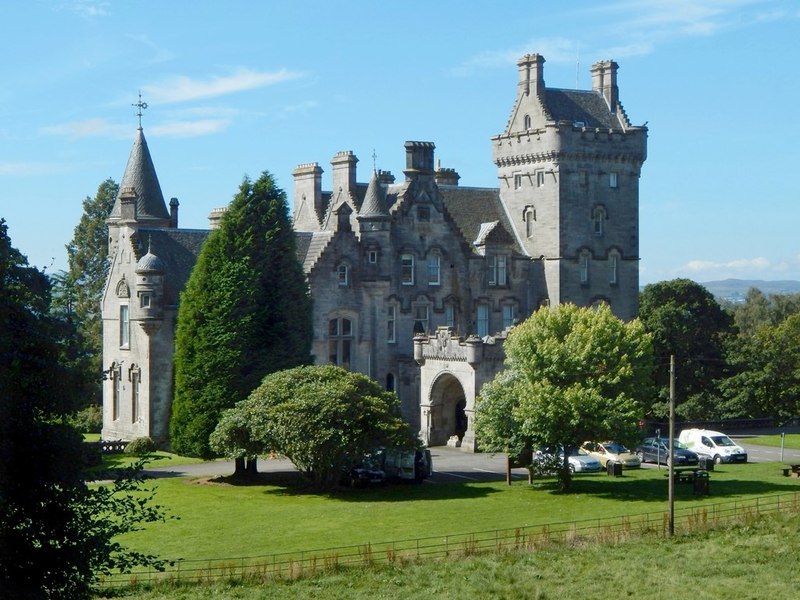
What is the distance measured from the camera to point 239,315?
60.5m

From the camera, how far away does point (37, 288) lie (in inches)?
1401

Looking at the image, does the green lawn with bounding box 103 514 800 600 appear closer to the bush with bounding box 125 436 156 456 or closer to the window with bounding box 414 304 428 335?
the bush with bounding box 125 436 156 456

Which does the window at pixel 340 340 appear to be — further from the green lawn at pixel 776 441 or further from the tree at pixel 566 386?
the green lawn at pixel 776 441

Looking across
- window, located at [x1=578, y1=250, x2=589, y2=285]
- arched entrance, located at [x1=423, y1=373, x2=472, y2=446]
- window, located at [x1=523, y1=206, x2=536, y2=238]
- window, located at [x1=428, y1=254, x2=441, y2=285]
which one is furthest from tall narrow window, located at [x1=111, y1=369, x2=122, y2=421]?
window, located at [x1=578, y1=250, x2=589, y2=285]

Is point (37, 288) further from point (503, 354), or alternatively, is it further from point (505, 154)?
point (505, 154)

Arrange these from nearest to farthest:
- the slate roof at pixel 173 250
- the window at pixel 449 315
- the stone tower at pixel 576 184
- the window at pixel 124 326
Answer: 1. the slate roof at pixel 173 250
2. the window at pixel 124 326
3. the window at pixel 449 315
4. the stone tower at pixel 576 184

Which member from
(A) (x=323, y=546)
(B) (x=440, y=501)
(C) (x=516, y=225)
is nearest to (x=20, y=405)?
(A) (x=323, y=546)

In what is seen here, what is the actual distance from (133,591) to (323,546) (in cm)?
719

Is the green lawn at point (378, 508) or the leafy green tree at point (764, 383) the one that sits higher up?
the leafy green tree at point (764, 383)

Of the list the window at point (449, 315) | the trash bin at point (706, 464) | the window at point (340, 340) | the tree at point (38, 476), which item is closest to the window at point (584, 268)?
the window at point (449, 315)

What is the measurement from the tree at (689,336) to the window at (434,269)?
587 inches

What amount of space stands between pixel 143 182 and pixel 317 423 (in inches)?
996

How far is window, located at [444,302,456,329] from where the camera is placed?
7519 cm

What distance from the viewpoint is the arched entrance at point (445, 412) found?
68.8 meters
